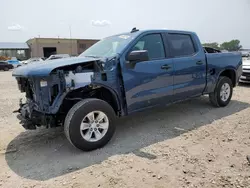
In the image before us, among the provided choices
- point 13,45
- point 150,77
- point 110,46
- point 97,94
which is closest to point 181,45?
point 150,77

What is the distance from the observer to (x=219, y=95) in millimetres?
A: 5723

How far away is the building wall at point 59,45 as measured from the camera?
154 feet

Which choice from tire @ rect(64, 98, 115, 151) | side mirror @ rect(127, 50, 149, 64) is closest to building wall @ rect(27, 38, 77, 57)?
side mirror @ rect(127, 50, 149, 64)

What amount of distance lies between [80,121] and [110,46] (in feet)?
5.53

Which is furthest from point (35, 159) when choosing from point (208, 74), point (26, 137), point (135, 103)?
point (208, 74)

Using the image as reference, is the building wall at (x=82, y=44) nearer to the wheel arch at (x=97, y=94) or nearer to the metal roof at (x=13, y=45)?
the metal roof at (x=13, y=45)

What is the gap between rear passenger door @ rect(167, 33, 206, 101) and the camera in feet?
15.2

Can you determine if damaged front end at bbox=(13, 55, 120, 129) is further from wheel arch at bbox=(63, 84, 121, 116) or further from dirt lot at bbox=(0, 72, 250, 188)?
dirt lot at bbox=(0, 72, 250, 188)

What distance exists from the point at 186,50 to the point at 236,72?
2.02 m

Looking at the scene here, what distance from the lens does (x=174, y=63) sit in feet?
14.9

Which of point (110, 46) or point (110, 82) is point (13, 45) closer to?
point (110, 46)

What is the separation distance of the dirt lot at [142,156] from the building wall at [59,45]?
43.6 m

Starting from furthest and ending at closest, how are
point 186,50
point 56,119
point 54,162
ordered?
point 186,50 < point 56,119 < point 54,162

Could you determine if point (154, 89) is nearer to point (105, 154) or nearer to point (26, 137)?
point (105, 154)
